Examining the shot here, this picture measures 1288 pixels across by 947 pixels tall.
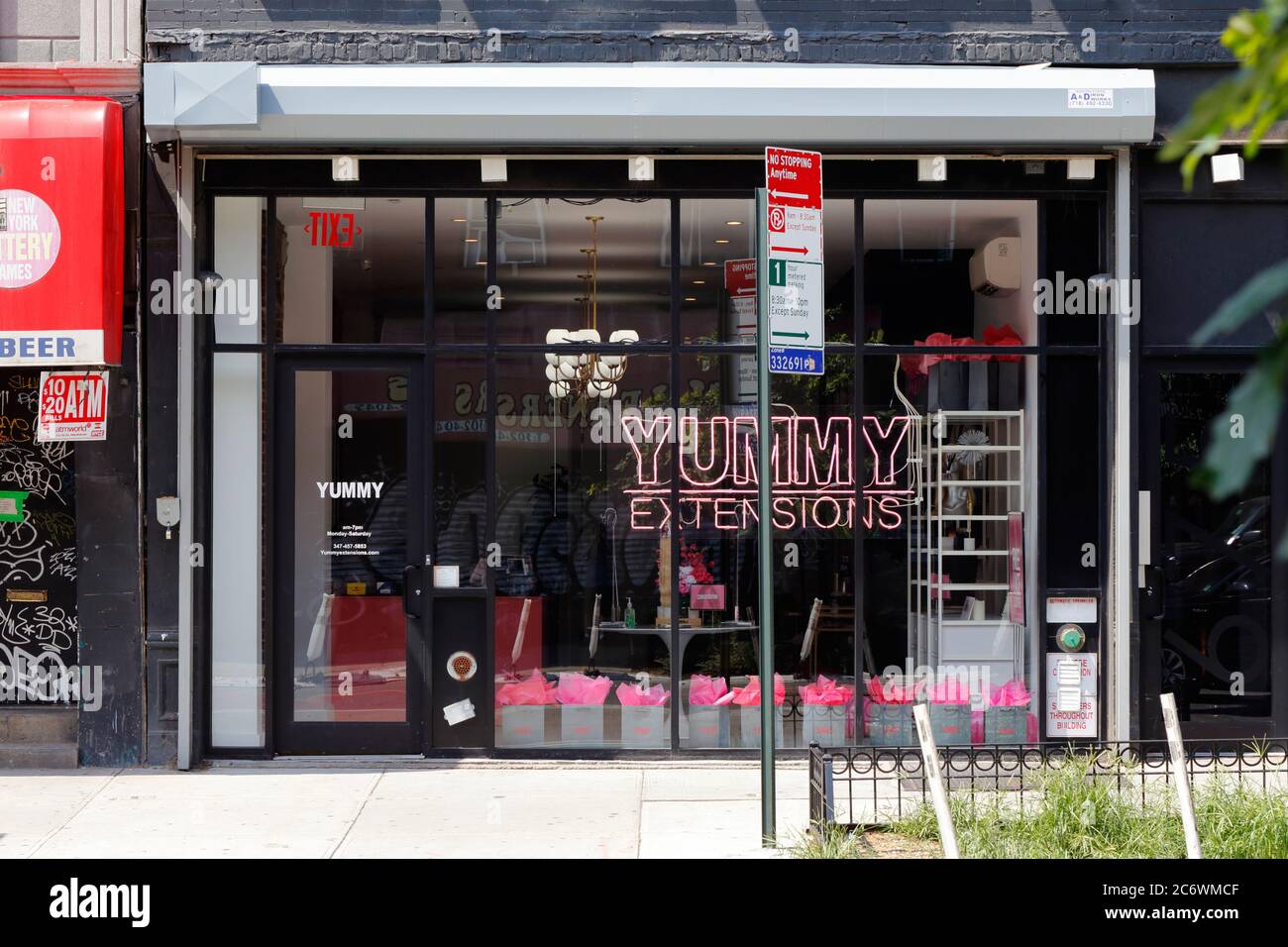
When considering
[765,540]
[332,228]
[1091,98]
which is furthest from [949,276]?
[332,228]

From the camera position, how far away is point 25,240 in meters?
8.51

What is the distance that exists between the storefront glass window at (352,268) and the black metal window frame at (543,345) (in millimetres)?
68

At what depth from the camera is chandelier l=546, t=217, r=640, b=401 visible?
30.3 feet

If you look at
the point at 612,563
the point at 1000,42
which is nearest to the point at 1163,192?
the point at 1000,42

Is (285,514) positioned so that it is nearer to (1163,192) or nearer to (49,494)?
(49,494)

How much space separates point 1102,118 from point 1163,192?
888mm

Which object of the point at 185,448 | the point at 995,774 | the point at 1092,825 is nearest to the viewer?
the point at 1092,825

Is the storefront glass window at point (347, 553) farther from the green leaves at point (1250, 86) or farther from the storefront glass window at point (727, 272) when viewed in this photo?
the green leaves at point (1250, 86)

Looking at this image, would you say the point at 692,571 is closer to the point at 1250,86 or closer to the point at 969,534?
the point at 969,534

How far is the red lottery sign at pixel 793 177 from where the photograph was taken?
21.4 feet

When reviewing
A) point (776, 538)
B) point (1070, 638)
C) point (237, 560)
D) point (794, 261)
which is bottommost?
point (1070, 638)

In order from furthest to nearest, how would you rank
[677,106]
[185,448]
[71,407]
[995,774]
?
[185,448], [71,407], [677,106], [995,774]

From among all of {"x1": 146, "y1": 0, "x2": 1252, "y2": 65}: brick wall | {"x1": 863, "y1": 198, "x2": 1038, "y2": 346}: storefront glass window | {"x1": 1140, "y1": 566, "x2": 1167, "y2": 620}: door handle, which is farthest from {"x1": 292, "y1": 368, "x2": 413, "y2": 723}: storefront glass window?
{"x1": 1140, "y1": 566, "x2": 1167, "y2": 620}: door handle

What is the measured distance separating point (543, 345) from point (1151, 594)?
Result: 4562 mm
